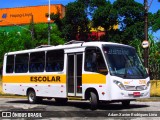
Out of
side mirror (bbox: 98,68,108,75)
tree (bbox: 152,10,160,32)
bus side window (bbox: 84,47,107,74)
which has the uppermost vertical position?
tree (bbox: 152,10,160,32)

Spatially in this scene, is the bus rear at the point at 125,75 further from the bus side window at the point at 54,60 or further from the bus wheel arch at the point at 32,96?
the bus wheel arch at the point at 32,96

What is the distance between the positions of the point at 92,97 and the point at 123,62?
1865 millimetres

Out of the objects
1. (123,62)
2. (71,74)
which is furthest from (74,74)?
(123,62)

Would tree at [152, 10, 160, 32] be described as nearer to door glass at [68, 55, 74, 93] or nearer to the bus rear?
door glass at [68, 55, 74, 93]

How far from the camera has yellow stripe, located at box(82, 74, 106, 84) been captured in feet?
55.6

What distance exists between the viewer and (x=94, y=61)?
17297 millimetres

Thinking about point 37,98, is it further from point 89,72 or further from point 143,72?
point 143,72

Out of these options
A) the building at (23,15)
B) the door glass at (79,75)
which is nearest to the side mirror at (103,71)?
A: the door glass at (79,75)

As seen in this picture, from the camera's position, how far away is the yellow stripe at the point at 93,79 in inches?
668

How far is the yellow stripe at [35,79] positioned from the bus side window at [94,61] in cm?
180

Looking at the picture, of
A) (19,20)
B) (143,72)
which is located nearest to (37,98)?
(143,72)

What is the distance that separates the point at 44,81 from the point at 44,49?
1.58m

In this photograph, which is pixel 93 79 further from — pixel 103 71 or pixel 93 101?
pixel 93 101

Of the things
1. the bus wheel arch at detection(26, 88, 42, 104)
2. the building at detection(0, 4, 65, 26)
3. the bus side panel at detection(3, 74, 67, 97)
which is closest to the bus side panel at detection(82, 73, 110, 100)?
the bus side panel at detection(3, 74, 67, 97)
